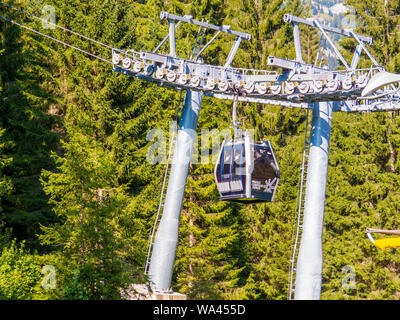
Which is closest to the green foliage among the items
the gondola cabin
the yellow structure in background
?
the gondola cabin

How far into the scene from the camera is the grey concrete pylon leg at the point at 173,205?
18719mm

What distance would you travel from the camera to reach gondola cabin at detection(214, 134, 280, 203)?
1606 centimetres

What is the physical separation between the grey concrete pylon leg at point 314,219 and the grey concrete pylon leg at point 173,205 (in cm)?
379

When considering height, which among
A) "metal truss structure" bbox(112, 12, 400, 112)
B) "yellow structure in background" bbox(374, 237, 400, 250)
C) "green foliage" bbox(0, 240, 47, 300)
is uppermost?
"metal truss structure" bbox(112, 12, 400, 112)

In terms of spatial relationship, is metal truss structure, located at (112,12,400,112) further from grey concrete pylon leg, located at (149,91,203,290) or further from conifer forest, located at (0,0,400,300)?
conifer forest, located at (0,0,400,300)

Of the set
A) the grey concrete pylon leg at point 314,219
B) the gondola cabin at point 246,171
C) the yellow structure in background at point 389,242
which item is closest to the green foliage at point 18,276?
the gondola cabin at point 246,171

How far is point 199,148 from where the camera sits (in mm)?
30203

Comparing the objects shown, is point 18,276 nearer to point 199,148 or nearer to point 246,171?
point 246,171

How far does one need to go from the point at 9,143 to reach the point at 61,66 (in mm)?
6269

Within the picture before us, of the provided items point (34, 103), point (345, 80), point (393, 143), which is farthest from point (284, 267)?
point (345, 80)

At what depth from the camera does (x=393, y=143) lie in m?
33.6

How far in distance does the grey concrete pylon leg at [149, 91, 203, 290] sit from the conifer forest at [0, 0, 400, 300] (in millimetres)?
3466

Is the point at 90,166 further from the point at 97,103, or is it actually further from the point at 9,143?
the point at 97,103

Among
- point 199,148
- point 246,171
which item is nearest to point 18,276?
point 246,171
